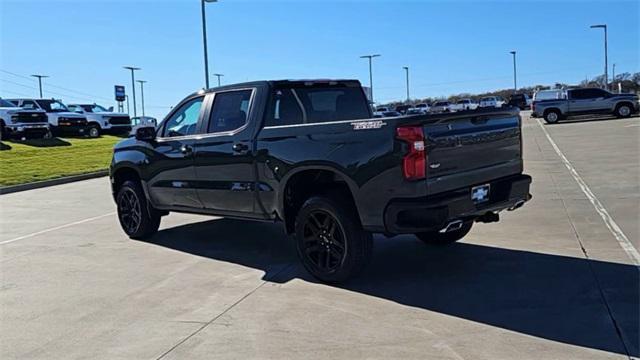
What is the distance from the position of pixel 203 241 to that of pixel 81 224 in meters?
2.83

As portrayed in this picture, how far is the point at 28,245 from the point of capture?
8148 mm

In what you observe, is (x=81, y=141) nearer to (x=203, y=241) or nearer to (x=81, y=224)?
(x=81, y=224)

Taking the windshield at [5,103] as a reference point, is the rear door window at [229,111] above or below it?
below

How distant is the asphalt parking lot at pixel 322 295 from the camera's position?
4.23m

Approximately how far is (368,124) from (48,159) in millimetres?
18441

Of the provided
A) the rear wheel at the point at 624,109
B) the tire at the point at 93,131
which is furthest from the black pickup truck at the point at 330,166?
the rear wheel at the point at 624,109

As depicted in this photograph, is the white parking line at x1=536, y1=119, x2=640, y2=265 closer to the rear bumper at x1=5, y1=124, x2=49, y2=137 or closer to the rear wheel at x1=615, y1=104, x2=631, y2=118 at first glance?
the rear wheel at x1=615, y1=104, x2=631, y2=118

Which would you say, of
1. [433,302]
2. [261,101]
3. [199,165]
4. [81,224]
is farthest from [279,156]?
[81,224]

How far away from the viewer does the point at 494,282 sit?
5.48 meters

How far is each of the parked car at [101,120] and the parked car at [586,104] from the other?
23.7 meters

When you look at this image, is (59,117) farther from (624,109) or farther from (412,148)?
(624,109)

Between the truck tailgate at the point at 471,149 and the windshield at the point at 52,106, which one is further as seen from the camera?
the windshield at the point at 52,106

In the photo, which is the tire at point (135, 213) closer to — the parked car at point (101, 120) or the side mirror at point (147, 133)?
the side mirror at point (147, 133)

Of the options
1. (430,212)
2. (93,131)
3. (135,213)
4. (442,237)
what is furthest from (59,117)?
(430,212)
